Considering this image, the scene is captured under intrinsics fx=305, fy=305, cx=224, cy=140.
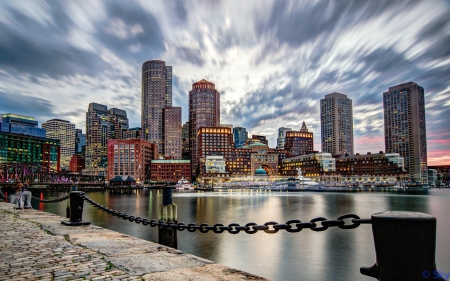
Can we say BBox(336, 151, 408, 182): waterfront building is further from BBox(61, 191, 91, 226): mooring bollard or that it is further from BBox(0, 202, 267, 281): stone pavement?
BBox(0, 202, 267, 281): stone pavement

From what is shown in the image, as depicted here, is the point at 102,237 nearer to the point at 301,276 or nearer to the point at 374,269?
the point at 374,269

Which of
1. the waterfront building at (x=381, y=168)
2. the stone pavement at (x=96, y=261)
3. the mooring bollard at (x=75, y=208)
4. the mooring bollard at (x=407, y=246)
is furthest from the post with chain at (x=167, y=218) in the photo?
the waterfront building at (x=381, y=168)

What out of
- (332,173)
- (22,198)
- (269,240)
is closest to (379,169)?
(332,173)

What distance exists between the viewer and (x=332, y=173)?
199625 millimetres

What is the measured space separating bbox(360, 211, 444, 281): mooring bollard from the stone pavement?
3169 millimetres

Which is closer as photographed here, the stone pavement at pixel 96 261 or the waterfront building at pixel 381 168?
the stone pavement at pixel 96 261

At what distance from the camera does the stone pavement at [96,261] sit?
589 centimetres

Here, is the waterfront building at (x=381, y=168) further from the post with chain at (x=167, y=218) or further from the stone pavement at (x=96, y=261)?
the stone pavement at (x=96, y=261)

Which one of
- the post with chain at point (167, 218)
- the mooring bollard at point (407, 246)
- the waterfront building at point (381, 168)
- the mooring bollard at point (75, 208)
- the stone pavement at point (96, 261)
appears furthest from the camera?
the waterfront building at point (381, 168)

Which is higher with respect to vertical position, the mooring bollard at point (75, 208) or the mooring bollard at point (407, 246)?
the mooring bollard at point (407, 246)

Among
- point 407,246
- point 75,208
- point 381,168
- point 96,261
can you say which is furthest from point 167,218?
point 381,168

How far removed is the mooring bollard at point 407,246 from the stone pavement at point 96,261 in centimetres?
317

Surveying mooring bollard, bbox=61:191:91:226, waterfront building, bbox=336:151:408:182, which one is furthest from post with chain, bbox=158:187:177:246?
waterfront building, bbox=336:151:408:182

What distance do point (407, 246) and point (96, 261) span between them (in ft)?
20.9
